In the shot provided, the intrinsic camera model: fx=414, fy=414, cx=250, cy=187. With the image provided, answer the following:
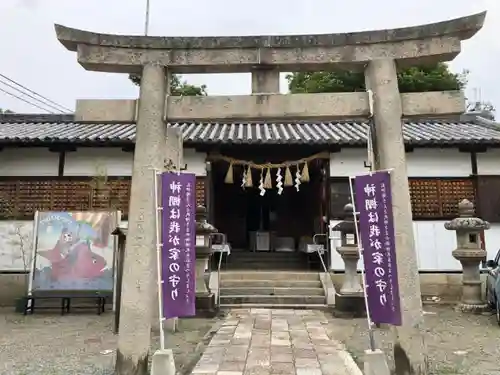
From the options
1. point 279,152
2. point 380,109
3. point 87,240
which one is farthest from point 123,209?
point 380,109

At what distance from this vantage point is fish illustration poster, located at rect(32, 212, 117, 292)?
1030 centimetres

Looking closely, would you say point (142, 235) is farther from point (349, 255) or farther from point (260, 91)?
point (349, 255)

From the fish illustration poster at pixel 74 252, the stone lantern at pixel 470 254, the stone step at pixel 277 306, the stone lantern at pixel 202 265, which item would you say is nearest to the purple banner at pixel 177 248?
the stone lantern at pixel 202 265

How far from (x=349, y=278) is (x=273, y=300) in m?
2.03

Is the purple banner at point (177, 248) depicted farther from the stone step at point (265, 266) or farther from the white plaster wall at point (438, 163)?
the white plaster wall at point (438, 163)

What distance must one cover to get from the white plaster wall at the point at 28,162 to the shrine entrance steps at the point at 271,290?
19.3ft

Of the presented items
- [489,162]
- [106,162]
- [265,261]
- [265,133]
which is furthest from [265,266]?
[489,162]

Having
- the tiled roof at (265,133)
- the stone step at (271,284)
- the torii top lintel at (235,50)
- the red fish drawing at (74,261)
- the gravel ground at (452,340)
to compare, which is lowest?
the gravel ground at (452,340)

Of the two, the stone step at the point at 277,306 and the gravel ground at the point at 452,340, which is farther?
the stone step at the point at 277,306

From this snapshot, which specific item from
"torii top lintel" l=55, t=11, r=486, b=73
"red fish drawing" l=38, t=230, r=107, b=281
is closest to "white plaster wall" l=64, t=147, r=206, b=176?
"red fish drawing" l=38, t=230, r=107, b=281

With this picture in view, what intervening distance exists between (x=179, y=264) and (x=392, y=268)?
2.72 meters

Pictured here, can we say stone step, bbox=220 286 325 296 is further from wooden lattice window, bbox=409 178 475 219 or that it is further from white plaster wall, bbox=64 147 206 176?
wooden lattice window, bbox=409 178 475 219

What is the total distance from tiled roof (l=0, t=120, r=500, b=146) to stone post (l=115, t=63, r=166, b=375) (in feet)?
15.8

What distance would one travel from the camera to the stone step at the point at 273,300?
10531 millimetres
